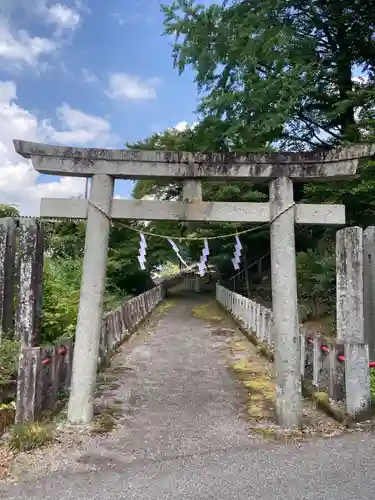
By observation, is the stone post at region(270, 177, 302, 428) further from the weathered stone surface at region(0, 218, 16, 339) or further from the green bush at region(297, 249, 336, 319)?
the green bush at region(297, 249, 336, 319)

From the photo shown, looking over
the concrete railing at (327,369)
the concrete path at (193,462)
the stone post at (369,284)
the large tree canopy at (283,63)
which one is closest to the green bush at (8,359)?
the concrete path at (193,462)

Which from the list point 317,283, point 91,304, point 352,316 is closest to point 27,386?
point 91,304

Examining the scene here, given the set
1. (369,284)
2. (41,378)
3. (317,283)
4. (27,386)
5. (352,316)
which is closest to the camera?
(27,386)

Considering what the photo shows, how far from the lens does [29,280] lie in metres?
6.73

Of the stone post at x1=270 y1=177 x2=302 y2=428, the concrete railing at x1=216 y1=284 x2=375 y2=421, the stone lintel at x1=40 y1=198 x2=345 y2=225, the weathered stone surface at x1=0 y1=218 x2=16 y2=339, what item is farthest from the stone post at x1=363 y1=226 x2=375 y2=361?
the weathered stone surface at x1=0 y1=218 x2=16 y2=339

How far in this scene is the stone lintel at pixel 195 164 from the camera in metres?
5.93

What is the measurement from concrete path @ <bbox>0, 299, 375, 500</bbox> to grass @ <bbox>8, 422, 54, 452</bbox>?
218 millimetres

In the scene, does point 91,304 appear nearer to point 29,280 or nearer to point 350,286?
point 29,280

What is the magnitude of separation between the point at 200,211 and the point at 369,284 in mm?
3017

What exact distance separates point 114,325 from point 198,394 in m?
3.94

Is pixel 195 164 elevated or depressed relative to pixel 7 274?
elevated

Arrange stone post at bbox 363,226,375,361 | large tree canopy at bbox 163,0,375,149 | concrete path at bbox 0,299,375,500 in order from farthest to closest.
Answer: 1. large tree canopy at bbox 163,0,375,149
2. stone post at bbox 363,226,375,361
3. concrete path at bbox 0,299,375,500

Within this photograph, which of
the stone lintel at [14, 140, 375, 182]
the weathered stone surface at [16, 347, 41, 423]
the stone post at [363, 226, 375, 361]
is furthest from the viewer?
the stone post at [363, 226, 375, 361]

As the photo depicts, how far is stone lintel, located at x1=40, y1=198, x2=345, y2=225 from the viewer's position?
5969 millimetres
